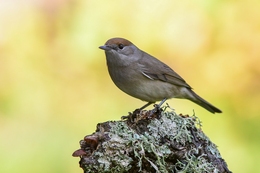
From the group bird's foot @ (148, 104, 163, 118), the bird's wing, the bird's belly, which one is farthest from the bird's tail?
bird's foot @ (148, 104, 163, 118)

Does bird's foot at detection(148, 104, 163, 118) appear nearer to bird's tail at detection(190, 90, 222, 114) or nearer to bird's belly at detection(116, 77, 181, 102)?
bird's belly at detection(116, 77, 181, 102)

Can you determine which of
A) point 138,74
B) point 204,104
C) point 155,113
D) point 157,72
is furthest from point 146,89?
point 155,113

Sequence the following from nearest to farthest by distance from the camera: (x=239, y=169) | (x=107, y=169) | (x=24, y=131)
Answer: (x=107, y=169) → (x=239, y=169) → (x=24, y=131)

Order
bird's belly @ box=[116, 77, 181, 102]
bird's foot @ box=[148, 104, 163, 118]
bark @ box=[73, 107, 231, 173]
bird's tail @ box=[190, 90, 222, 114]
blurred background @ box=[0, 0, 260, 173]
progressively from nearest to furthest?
bark @ box=[73, 107, 231, 173] → bird's foot @ box=[148, 104, 163, 118] → bird's belly @ box=[116, 77, 181, 102] → bird's tail @ box=[190, 90, 222, 114] → blurred background @ box=[0, 0, 260, 173]

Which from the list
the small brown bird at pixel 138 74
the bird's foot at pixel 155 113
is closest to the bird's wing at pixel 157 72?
the small brown bird at pixel 138 74

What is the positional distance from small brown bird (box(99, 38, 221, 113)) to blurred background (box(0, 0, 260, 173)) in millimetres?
1027

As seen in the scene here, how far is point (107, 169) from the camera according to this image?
3.02m

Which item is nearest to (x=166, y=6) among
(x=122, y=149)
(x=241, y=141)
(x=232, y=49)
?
(x=232, y=49)

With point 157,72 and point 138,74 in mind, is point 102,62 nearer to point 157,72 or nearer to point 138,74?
point 157,72

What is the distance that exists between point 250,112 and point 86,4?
8.08ft

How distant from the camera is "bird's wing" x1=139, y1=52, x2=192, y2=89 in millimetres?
4816

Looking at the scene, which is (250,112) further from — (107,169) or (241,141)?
(107,169)

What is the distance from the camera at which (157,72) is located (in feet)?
16.2

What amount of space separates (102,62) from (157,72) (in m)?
1.48
